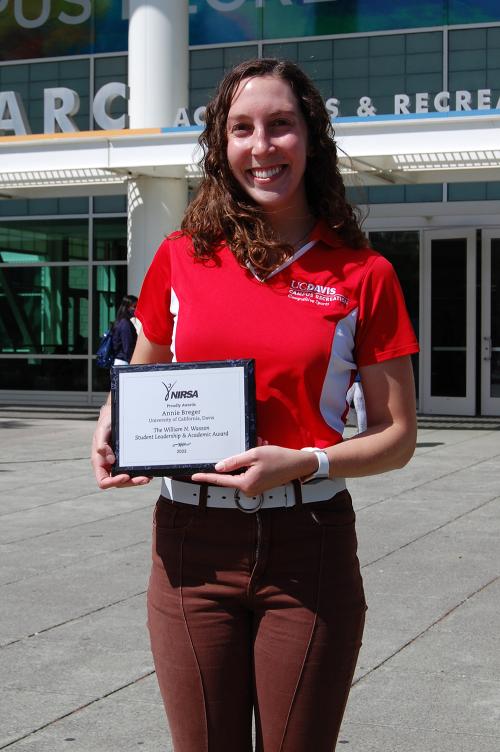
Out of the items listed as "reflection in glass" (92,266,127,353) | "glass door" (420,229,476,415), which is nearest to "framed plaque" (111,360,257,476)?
"glass door" (420,229,476,415)

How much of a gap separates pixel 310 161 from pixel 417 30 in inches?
690

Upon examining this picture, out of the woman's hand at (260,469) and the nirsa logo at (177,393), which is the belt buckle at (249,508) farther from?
the nirsa logo at (177,393)

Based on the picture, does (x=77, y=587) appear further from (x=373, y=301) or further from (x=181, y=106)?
(x=181, y=106)

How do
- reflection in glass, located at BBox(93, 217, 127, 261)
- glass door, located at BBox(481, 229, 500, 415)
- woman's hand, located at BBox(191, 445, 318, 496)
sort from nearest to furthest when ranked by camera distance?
1. woman's hand, located at BBox(191, 445, 318, 496)
2. glass door, located at BBox(481, 229, 500, 415)
3. reflection in glass, located at BBox(93, 217, 127, 261)

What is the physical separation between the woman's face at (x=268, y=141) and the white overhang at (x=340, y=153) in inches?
435

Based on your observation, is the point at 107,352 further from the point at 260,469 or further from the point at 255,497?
the point at 260,469

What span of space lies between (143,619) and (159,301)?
3626 mm

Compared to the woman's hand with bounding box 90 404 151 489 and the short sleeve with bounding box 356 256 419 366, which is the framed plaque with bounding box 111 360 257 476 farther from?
the short sleeve with bounding box 356 256 419 366

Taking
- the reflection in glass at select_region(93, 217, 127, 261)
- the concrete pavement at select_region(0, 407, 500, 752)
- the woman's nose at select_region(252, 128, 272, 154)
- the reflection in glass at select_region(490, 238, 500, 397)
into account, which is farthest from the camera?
the reflection in glass at select_region(93, 217, 127, 261)

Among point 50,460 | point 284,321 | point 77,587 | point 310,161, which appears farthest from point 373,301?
point 50,460

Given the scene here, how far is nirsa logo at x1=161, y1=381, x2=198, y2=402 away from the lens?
2.35 meters

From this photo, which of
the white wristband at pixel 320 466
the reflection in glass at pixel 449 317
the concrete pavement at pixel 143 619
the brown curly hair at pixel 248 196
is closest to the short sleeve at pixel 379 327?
the brown curly hair at pixel 248 196

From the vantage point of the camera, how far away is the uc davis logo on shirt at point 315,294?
242 centimetres

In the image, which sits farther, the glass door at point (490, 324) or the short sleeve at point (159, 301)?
the glass door at point (490, 324)
